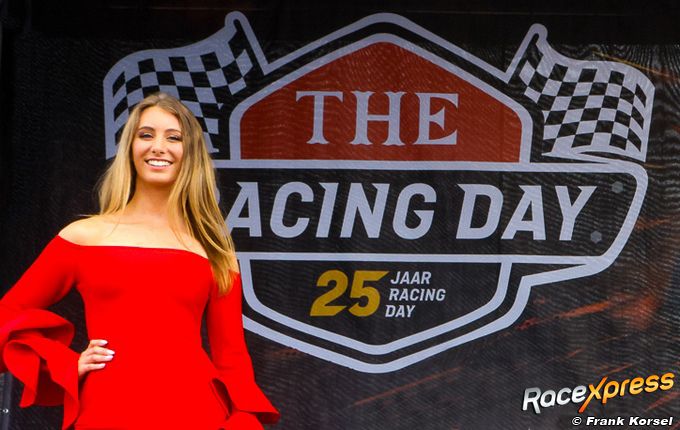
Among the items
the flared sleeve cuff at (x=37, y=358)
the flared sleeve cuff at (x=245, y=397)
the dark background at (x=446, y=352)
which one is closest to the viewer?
the flared sleeve cuff at (x=37, y=358)

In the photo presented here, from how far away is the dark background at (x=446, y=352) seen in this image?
4.62 metres

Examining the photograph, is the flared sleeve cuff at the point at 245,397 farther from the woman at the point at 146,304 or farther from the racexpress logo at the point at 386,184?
the racexpress logo at the point at 386,184

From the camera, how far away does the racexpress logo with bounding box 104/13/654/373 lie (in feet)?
15.2

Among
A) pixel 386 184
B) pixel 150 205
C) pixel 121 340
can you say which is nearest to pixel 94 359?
pixel 121 340

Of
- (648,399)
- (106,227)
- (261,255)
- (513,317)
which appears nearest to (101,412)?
(106,227)

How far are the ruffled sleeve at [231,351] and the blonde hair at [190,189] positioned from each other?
4 cm

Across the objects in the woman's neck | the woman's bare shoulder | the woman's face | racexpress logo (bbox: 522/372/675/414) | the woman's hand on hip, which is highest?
the woman's face

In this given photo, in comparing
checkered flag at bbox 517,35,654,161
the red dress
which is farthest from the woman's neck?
checkered flag at bbox 517,35,654,161

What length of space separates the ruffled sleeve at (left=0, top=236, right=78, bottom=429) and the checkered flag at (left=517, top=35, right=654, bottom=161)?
8.16 ft

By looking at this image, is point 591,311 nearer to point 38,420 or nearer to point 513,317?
point 513,317

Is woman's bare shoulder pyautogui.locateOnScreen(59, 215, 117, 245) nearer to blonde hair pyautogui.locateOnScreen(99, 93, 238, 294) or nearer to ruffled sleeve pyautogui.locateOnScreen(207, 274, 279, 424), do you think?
blonde hair pyautogui.locateOnScreen(99, 93, 238, 294)

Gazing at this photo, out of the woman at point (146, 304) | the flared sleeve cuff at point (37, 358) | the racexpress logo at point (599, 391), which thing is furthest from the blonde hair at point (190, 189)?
the racexpress logo at point (599, 391)

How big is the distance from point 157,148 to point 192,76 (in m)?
1.86

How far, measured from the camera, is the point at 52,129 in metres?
4.62
